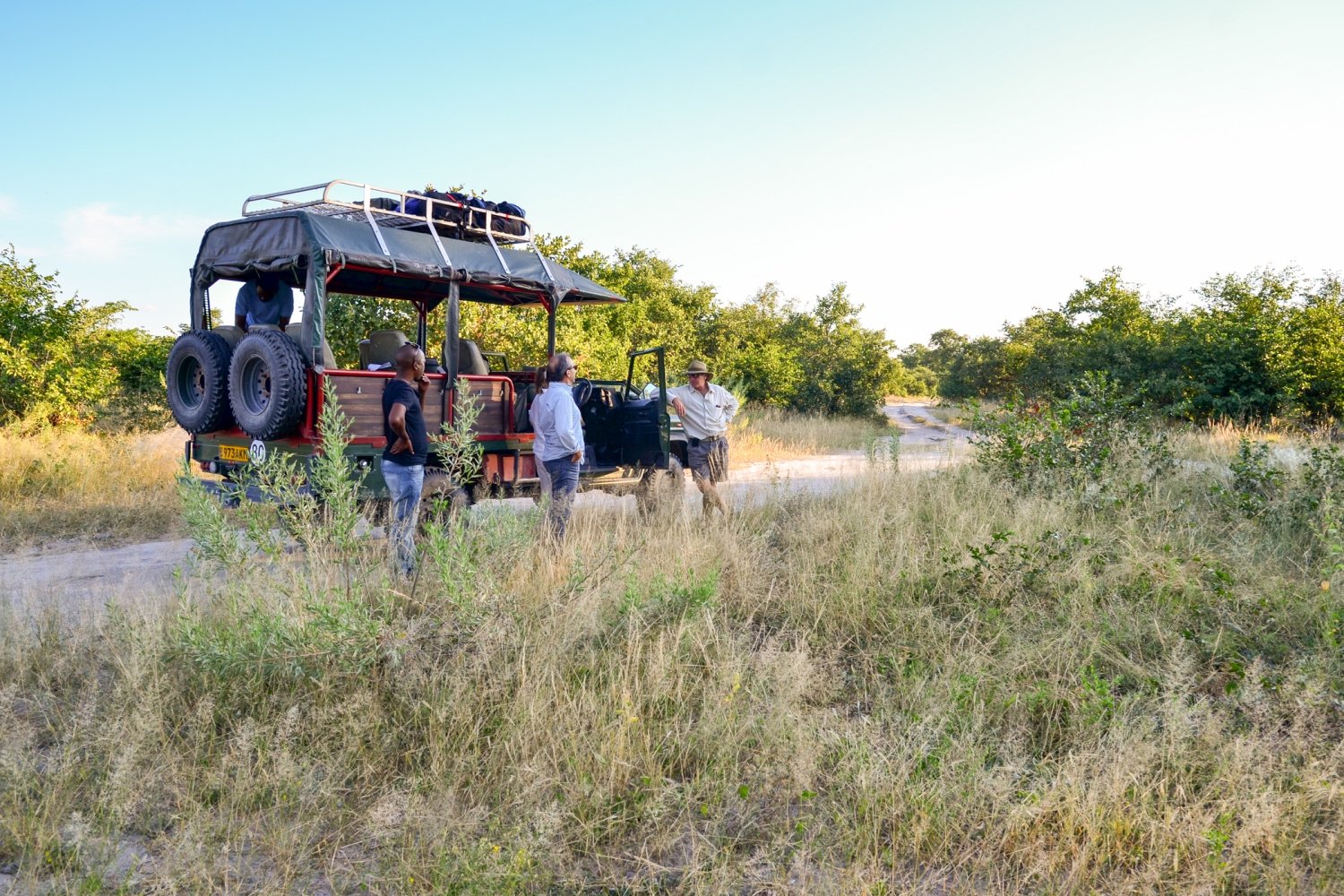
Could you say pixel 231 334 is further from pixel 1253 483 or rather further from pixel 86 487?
pixel 1253 483

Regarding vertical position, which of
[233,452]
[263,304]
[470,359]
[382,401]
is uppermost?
[263,304]

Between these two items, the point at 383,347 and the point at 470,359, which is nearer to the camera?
Answer: the point at 383,347

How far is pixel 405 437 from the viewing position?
234 inches

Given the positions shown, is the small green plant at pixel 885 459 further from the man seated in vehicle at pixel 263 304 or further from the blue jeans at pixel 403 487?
the man seated in vehicle at pixel 263 304

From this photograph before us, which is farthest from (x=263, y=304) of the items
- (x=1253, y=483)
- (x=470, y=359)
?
(x=1253, y=483)

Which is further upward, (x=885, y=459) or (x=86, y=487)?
(x=885, y=459)

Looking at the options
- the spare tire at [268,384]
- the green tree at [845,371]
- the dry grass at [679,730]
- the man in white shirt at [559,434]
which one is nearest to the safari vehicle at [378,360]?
the spare tire at [268,384]

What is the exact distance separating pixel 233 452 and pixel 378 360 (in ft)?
5.89

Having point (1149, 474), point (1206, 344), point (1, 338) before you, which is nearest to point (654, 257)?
point (1206, 344)

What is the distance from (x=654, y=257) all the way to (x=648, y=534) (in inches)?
970

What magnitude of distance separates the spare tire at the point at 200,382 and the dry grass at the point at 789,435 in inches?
395

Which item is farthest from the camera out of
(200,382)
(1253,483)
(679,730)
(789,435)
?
(789,435)

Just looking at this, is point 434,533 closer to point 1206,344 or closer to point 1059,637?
point 1059,637

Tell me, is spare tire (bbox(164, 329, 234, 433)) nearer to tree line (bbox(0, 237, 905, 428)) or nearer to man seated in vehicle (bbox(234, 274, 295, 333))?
man seated in vehicle (bbox(234, 274, 295, 333))
